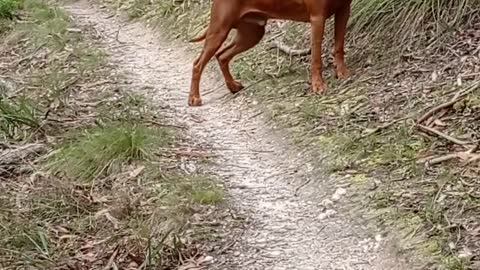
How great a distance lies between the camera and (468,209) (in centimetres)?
436

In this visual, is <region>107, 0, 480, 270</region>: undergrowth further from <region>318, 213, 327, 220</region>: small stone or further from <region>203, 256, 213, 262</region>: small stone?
<region>203, 256, 213, 262</region>: small stone

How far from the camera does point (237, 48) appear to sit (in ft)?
24.6

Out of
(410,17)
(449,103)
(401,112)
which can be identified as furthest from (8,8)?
(449,103)

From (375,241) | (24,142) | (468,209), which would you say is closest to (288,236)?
(375,241)

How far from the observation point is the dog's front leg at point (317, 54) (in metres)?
6.61

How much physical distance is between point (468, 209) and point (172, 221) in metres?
1.57

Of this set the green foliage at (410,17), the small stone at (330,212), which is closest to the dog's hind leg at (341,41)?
the green foliage at (410,17)

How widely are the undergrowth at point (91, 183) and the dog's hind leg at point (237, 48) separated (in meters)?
0.78

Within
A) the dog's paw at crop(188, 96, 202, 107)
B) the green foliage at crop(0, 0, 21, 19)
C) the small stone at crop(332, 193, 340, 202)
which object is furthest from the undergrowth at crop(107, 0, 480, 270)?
the green foliage at crop(0, 0, 21, 19)

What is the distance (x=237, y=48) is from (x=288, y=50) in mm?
568

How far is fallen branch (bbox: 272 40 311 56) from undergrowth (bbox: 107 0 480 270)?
0.04 meters

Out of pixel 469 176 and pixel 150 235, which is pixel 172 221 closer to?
pixel 150 235

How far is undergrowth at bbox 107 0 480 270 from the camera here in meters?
4.40

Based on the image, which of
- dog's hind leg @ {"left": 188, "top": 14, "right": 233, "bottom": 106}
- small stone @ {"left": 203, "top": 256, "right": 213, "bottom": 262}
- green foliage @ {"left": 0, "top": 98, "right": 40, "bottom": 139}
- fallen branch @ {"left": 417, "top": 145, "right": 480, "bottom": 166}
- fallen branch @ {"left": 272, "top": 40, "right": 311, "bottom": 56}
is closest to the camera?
small stone @ {"left": 203, "top": 256, "right": 213, "bottom": 262}
